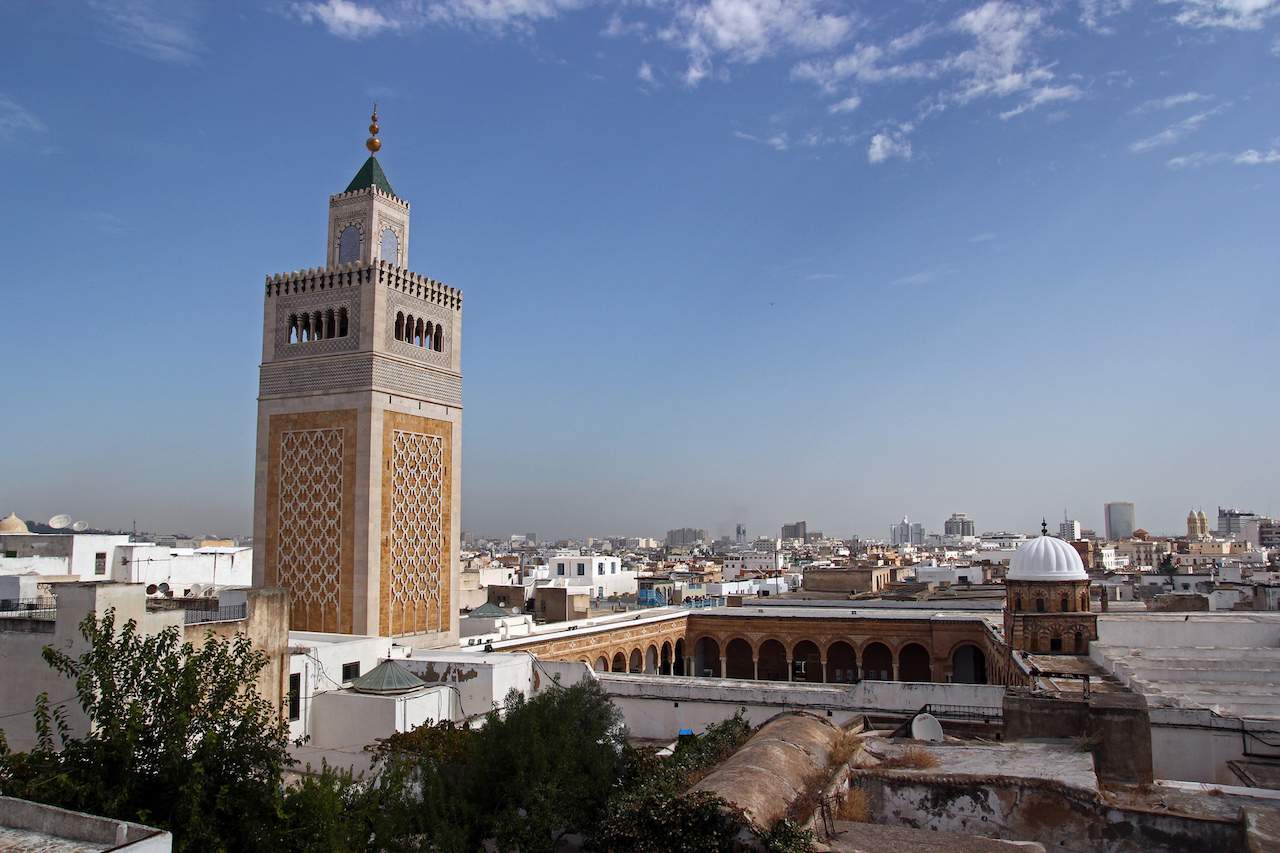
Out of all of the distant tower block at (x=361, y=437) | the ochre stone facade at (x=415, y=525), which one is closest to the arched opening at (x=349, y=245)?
the distant tower block at (x=361, y=437)

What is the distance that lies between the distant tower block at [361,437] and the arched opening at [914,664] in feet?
50.0

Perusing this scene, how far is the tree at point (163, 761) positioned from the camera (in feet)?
25.3

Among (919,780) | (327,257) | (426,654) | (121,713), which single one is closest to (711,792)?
(919,780)

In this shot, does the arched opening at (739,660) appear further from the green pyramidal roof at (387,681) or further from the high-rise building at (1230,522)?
the high-rise building at (1230,522)

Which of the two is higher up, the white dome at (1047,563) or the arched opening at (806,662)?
the white dome at (1047,563)

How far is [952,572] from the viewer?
2317 inches

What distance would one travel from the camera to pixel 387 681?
50.2ft

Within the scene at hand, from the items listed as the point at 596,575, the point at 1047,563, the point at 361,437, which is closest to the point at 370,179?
the point at 361,437

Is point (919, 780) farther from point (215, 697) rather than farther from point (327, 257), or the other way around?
point (327, 257)

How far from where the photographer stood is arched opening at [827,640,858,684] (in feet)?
101

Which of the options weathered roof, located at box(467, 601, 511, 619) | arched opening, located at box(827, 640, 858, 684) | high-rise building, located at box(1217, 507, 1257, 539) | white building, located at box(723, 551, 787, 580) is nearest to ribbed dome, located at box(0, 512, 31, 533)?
weathered roof, located at box(467, 601, 511, 619)

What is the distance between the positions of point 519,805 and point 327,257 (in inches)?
520

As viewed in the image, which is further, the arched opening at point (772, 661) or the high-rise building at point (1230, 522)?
the high-rise building at point (1230, 522)

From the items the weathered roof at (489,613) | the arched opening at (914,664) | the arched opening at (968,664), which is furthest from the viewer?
the arched opening at (914,664)
